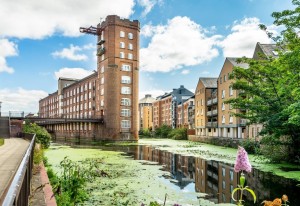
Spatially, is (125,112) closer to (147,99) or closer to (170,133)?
(170,133)

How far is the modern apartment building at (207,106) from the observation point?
5408 centimetres

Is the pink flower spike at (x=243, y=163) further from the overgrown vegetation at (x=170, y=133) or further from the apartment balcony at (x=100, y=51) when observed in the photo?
the overgrown vegetation at (x=170, y=133)

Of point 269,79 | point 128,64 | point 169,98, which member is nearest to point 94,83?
point 128,64

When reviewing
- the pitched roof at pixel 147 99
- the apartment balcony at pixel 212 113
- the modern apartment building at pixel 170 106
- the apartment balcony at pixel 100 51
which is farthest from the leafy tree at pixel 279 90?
the pitched roof at pixel 147 99

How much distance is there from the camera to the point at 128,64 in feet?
195

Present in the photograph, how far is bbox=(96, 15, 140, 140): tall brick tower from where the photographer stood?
5753cm

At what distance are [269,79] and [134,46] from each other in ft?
142

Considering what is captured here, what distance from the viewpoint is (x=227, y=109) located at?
46750mm

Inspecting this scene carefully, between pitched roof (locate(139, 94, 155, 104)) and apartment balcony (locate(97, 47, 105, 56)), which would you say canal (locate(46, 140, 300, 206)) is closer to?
apartment balcony (locate(97, 47, 105, 56))

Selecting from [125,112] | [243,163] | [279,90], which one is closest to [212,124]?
[125,112]

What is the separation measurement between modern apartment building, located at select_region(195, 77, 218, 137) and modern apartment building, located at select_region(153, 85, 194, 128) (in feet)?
128

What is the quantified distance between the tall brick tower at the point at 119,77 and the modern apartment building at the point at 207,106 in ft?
43.9

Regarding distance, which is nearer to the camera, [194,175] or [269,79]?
[194,175]

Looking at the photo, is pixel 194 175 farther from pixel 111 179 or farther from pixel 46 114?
pixel 46 114
